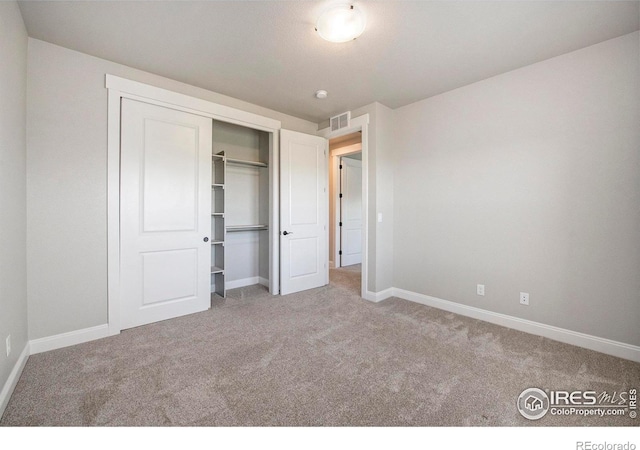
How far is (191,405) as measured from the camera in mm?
1640

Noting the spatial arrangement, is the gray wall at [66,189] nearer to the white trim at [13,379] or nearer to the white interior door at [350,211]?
the white trim at [13,379]

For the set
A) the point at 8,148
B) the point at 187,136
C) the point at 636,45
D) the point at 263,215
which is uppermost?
the point at 636,45

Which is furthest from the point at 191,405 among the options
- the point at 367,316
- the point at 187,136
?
the point at 187,136

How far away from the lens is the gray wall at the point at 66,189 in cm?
227

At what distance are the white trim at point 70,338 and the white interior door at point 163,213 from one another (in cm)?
18

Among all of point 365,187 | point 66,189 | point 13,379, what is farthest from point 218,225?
point 13,379

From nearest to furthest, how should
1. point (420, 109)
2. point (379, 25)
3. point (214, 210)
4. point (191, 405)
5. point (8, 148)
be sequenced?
point (191, 405), point (8, 148), point (379, 25), point (420, 109), point (214, 210)

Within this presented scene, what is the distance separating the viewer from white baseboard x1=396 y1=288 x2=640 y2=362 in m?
2.22

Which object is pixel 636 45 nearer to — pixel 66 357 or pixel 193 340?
pixel 193 340

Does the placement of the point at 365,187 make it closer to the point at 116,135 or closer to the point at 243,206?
the point at 243,206

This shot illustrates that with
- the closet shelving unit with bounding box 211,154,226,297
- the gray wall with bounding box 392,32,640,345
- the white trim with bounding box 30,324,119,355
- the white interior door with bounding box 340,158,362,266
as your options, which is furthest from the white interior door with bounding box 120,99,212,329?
the white interior door with bounding box 340,158,362,266

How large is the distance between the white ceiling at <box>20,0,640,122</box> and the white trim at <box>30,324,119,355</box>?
8.09 ft

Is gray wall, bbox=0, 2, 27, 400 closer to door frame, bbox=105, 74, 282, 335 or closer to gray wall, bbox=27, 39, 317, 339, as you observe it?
gray wall, bbox=27, 39, 317, 339

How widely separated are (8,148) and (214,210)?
220 centimetres
